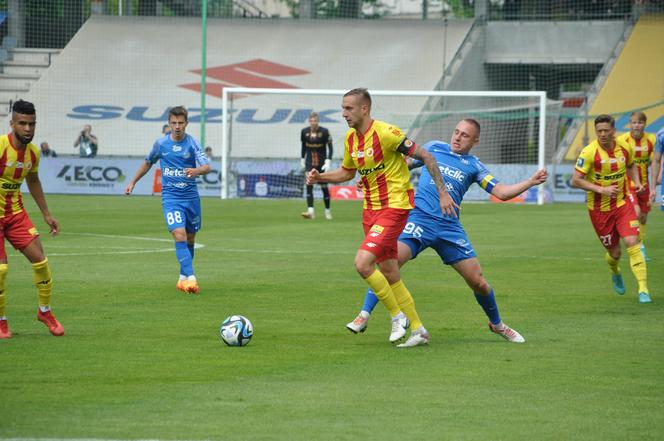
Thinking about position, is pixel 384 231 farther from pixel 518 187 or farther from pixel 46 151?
pixel 46 151

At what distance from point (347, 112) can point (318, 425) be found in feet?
12.2

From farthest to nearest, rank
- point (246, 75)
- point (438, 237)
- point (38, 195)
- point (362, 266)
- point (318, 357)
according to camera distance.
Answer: point (246, 75)
point (38, 195)
point (438, 237)
point (362, 266)
point (318, 357)

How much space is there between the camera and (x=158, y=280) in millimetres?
14672

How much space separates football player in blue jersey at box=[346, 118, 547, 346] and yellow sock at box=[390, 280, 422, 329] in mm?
85

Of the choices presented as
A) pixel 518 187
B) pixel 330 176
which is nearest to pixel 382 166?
pixel 330 176

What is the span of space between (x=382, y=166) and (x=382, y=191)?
0.22 meters

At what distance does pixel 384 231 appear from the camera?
31.3 ft

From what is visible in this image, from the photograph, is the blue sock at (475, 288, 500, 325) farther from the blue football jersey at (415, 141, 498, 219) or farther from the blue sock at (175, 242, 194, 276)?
the blue sock at (175, 242, 194, 276)

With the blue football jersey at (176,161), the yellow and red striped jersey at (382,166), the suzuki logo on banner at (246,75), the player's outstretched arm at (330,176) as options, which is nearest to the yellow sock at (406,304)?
the yellow and red striped jersey at (382,166)

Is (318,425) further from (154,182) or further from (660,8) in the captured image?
(660,8)

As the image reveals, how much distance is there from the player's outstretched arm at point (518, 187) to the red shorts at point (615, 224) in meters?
4.19

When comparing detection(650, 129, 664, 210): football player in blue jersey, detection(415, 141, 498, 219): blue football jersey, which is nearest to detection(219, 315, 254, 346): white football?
detection(415, 141, 498, 219): blue football jersey

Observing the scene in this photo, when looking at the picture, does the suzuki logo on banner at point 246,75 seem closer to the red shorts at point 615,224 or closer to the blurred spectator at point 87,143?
the blurred spectator at point 87,143

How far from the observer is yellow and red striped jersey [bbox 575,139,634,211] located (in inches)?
533
